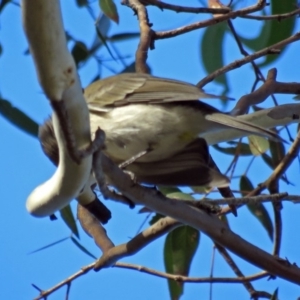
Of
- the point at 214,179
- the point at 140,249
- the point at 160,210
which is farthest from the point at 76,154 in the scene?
the point at 214,179

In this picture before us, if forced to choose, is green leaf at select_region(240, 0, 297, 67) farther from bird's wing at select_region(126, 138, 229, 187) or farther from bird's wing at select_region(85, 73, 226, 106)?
bird's wing at select_region(126, 138, 229, 187)

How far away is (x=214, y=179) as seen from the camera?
2.09 m

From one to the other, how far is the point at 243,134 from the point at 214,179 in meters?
0.16

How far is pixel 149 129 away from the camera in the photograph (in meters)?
2.32

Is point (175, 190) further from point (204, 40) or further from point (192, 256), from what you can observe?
point (204, 40)

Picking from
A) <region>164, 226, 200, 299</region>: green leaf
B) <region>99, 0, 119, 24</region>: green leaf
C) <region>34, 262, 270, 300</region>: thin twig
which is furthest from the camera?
<region>99, 0, 119, 24</region>: green leaf

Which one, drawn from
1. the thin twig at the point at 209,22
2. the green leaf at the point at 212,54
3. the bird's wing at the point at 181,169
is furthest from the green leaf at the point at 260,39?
the bird's wing at the point at 181,169

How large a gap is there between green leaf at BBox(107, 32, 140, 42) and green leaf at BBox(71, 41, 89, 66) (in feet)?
0.34

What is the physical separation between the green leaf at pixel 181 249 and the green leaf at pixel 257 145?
1.57ft

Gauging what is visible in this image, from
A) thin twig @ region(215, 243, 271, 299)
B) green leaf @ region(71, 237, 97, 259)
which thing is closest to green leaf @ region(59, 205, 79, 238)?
green leaf @ region(71, 237, 97, 259)

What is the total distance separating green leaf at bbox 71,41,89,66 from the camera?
9.18 feet

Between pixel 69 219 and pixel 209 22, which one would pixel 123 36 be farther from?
pixel 69 219

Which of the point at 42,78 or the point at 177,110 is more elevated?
the point at 177,110

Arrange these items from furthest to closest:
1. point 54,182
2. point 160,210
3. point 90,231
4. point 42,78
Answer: point 90,231 → point 160,210 → point 54,182 → point 42,78
